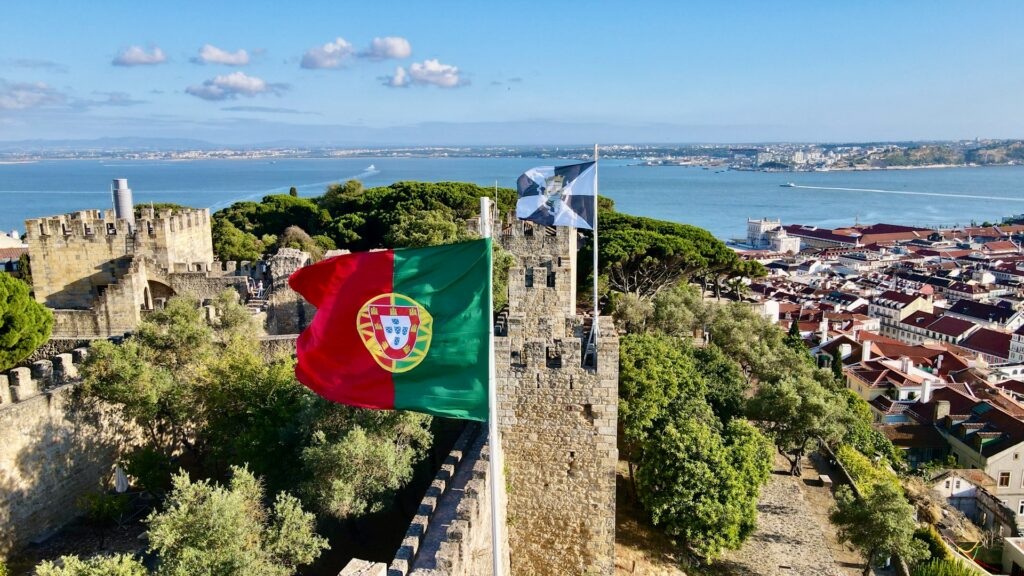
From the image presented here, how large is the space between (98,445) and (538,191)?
31.8ft

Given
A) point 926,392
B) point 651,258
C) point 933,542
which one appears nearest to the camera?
point 933,542

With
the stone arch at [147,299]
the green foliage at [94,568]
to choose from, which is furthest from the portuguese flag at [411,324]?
the stone arch at [147,299]

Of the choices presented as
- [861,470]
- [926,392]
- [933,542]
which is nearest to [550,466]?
[861,470]

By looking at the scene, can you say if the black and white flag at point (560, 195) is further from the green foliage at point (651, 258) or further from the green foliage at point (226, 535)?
the green foliage at point (651, 258)

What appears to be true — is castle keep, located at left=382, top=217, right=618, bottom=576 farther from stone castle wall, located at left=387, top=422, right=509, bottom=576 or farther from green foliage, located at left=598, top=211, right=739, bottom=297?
green foliage, located at left=598, top=211, right=739, bottom=297

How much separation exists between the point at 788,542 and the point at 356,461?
1121 cm

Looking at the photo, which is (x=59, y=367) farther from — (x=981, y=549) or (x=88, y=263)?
(x=981, y=549)

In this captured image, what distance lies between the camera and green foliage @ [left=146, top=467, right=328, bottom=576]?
26.7 feet

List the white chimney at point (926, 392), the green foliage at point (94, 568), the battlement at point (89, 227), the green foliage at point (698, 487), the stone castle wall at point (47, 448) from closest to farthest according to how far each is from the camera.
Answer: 1. the green foliage at point (94, 568)
2. the stone castle wall at point (47, 448)
3. the green foliage at point (698, 487)
4. the battlement at point (89, 227)
5. the white chimney at point (926, 392)

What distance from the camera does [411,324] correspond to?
656 cm

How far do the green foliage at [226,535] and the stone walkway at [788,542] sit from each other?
902 centimetres

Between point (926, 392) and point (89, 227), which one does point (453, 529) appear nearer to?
point (89, 227)

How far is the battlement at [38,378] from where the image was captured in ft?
39.1

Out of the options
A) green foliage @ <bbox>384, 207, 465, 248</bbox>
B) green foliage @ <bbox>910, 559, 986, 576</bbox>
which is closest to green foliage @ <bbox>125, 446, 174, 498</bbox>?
green foliage @ <bbox>384, 207, 465, 248</bbox>
